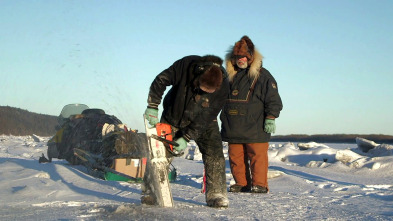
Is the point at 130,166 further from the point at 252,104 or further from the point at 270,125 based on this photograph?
the point at 270,125

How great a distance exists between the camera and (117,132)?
26.0 ft

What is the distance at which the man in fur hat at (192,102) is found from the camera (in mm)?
4508

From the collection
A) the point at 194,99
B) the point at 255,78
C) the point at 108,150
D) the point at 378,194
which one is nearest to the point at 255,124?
the point at 255,78

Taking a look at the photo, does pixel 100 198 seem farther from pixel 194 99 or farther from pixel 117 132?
pixel 117 132

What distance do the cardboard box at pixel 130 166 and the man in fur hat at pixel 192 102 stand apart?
8.12ft

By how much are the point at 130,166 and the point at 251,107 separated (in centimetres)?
206

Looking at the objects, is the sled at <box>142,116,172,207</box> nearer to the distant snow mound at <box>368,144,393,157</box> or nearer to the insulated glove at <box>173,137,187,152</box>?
the insulated glove at <box>173,137,187,152</box>

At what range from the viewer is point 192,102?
14.9 feet

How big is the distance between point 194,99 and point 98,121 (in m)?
5.48

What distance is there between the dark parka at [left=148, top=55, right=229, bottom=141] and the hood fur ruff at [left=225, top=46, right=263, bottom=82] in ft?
6.59

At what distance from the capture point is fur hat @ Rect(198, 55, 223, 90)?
432 cm

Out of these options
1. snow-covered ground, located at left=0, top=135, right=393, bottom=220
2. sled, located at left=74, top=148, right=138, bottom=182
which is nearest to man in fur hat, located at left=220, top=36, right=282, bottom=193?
snow-covered ground, located at left=0, top=135, right=393, bottom=220

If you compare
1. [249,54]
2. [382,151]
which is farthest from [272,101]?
[382,151]

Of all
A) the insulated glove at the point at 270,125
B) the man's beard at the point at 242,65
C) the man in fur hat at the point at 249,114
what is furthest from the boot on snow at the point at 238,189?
the man's beard at the point at 242,65
